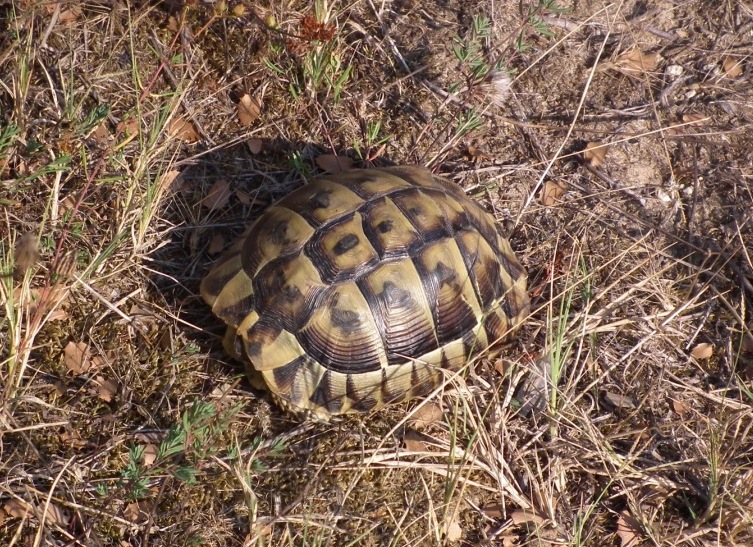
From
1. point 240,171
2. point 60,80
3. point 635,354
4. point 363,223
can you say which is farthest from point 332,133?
point 635,354

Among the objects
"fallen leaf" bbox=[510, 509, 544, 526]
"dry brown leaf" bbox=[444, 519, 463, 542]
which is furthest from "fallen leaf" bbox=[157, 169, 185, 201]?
"fallen leaf" bbox=[510, 509, 544, 526]

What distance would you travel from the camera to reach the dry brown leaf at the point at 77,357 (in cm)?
323

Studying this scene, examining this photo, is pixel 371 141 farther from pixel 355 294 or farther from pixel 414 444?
pixel 414 444

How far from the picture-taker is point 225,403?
328 cm

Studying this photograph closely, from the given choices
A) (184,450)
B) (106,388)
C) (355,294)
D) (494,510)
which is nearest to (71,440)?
(106,388)

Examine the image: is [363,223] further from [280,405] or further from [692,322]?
[692,322]

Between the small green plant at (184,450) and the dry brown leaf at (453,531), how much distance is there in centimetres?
107

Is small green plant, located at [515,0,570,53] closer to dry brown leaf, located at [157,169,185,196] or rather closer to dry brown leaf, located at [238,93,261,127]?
dry brown leaf, located at [238,93,261,127]

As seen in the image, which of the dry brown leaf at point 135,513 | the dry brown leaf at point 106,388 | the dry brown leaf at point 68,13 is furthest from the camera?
the dry brown leaf at point 68,13

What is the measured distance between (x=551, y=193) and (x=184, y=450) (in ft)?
8.19

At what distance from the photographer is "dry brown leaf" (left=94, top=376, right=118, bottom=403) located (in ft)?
10.5

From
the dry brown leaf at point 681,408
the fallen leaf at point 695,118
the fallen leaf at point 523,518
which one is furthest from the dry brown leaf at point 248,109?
the dry brown leaf at point 681,408

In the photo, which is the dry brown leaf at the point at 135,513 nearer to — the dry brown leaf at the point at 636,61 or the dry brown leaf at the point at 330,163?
the dry brown leaf at the point at 330,163

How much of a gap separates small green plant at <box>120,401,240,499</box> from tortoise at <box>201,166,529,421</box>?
11.1 inches
